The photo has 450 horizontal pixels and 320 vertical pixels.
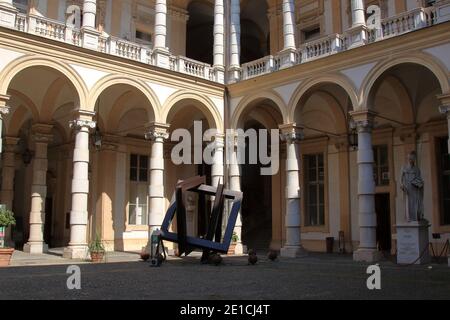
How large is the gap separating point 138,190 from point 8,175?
555cm

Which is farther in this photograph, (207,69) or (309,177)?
(309,177)

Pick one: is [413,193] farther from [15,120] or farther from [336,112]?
[15,120]

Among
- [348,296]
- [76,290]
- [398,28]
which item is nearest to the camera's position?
[348,296]

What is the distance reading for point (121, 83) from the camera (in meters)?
17.8

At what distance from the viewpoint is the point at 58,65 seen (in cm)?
1620

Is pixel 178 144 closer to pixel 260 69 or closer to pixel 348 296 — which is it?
pixel 260 69

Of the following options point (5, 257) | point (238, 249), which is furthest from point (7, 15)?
point (238, 249)

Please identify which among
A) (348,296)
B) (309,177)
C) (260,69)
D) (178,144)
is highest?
(260,69)

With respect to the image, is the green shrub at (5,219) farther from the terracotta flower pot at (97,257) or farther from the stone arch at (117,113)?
the stone arch at (117,113)

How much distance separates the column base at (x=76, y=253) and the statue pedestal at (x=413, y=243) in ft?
31.6

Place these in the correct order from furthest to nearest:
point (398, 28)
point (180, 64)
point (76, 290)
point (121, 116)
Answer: point (121, 116)
point (180, 64)
point (398, 28)
point (76, 290)

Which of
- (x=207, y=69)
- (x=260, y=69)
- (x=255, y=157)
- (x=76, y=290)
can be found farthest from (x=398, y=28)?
(x=76, y=290)

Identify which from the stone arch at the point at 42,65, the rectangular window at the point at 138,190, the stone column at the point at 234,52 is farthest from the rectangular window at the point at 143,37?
the stone arch at the point at 42,65
